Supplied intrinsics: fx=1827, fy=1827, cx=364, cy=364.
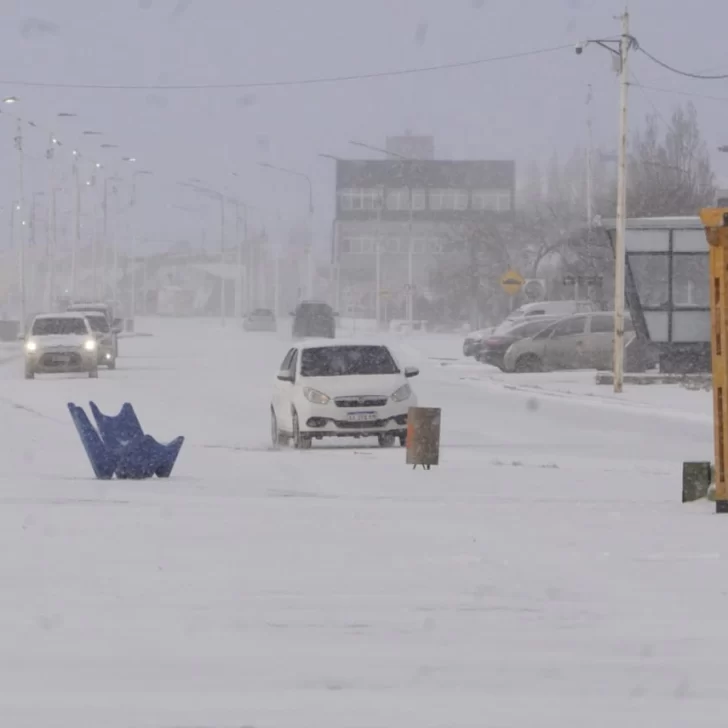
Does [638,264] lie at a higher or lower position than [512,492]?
higher

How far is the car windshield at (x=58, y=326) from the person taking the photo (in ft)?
152

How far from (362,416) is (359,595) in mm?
14065

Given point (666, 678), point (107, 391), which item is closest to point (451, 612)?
point (666, 678)

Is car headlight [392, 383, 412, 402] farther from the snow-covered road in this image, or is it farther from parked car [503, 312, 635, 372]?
parked car [503, 312, 635, 372]

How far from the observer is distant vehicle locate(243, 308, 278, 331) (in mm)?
108438

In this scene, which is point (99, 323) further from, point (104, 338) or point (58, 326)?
point (58, 326)

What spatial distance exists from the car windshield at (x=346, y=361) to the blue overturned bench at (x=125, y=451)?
630 centimetres

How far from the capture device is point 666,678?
7469mm

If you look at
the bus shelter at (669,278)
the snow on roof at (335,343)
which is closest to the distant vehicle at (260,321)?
the bus shelter at (669,278)

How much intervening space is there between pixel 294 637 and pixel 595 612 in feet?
5.47

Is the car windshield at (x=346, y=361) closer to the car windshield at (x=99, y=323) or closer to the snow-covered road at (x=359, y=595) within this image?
the snow-covered road at (x=359, y=595)

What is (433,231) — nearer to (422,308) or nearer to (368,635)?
(422,308)

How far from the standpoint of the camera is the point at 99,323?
51.8 m

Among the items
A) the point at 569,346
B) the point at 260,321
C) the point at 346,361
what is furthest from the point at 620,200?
the point at 260,321
